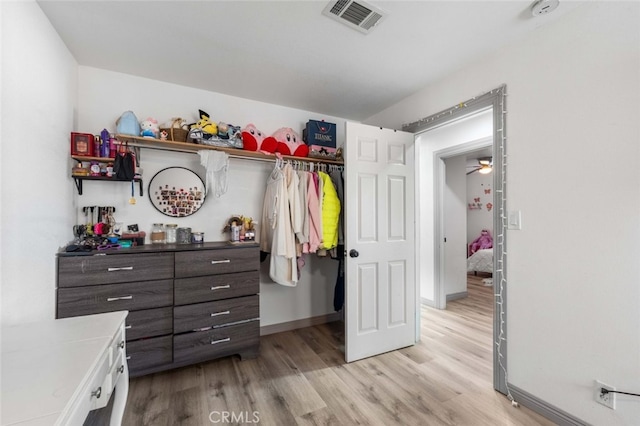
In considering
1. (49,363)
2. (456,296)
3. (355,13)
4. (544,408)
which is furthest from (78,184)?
(456,296)

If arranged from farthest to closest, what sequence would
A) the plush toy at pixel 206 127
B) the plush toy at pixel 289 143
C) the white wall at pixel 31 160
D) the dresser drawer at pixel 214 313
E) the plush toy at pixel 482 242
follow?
1. the plush toy at pixel 482 242
2. the plush toy at pixel 289 143
3. the plush toy at pixel 206 127
4. the dresser drawer at pixel 214 313
5. the white wall at pixel 31 160

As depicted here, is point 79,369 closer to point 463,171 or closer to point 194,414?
point 194,414

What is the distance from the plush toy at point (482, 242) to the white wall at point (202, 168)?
4.11 metres

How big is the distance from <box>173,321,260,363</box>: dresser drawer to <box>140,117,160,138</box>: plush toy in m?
1.60

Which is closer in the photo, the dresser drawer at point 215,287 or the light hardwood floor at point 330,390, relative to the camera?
the light hardwood floor at point 330,390

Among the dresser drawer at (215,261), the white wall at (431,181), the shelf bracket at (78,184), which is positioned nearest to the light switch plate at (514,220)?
the white wall at (431,181)

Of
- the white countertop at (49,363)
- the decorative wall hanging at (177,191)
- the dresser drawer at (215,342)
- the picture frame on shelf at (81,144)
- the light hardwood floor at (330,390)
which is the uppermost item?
the picture frame on shelf at (81,144)

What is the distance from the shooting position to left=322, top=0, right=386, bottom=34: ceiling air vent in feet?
4.89

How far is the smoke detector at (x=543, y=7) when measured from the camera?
4.70ft

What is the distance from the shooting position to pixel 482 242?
18.5 feet

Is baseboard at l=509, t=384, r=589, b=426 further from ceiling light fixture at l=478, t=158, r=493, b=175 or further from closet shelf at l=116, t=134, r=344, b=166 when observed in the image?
ceiling light fixture at l=478, t=158, r=493, b=175

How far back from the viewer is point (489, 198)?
5.89m

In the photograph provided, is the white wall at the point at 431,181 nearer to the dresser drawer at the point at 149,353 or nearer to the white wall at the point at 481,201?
the dresser drawer at the point at 149,353

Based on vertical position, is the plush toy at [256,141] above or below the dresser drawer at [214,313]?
above
